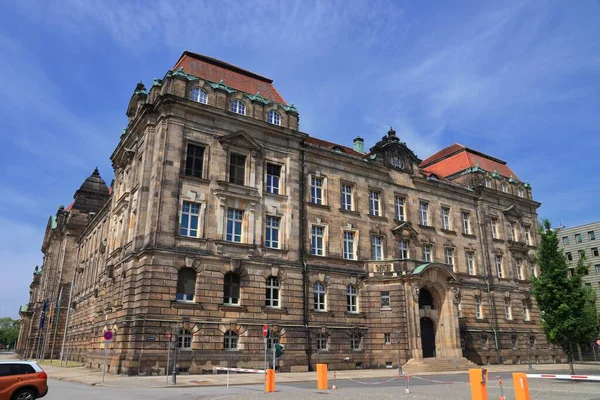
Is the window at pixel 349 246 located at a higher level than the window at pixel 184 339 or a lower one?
higher

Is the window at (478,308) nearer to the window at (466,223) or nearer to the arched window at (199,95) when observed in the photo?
the window at (466,223)

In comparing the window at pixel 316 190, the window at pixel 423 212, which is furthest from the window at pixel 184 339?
the window at pixel 423 212

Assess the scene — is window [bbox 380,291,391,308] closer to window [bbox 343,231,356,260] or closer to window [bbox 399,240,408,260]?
window [bbox 343,231,356,260]

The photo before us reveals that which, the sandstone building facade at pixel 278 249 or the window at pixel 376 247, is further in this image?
the window at pixel 376 247

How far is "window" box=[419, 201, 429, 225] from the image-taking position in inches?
1793

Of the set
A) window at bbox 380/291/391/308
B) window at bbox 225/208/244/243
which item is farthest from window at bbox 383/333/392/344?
window at bbox 225/208/244/243

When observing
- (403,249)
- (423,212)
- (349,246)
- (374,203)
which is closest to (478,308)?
(403,249)

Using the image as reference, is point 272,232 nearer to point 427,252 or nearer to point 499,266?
point 427,252

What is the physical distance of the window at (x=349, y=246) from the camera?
3934 cm

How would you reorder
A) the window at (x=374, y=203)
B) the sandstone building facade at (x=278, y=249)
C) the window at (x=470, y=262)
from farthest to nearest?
the window at (x=470, y=262) < the window at (x=374, y=203) < the sandstone building facade at (x=278, y=249)

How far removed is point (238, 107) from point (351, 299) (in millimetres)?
17302

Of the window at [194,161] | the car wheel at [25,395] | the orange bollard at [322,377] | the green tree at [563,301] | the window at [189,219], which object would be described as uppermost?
the window at [194,161]

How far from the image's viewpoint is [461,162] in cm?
5406

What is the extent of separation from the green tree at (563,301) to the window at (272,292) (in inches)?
671
